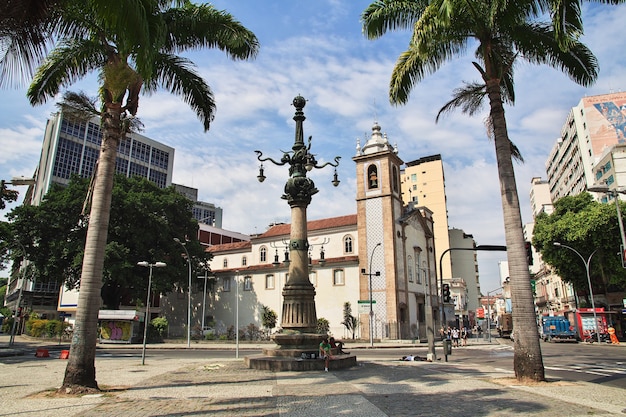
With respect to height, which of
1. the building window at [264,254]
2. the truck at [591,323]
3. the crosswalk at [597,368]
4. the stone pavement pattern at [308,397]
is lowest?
the crosswalk at [597,368]

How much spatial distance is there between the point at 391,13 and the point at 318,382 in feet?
36.2

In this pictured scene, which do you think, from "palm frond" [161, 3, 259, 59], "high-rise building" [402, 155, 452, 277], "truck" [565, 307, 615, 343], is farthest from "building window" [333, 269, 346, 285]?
"high-rise building" [402, 155, 452, 277]

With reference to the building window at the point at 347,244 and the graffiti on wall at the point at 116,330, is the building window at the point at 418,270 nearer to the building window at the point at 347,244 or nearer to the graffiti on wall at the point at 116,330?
the building window at the point at 347,244

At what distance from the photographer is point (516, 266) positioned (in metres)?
11.8

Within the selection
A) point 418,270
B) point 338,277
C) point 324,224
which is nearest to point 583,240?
point 418,270

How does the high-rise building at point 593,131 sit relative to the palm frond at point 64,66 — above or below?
above

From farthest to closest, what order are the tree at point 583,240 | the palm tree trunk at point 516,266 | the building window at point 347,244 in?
1. the building window at point 347,244
2. the tree at point 583,240
3. the palm tree trunk at point 516,266

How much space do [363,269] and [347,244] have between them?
15.3ft

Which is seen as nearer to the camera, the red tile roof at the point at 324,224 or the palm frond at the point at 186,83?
the palm frond at the point at 186,83

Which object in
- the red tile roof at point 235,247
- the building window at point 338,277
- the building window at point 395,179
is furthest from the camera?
the red tile roof at point 235,247

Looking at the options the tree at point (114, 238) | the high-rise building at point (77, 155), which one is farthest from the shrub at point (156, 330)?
the high-rise building at point (77, 155)

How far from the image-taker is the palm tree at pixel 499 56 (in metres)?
11.3

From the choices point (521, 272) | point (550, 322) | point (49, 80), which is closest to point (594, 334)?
point (550, 322)

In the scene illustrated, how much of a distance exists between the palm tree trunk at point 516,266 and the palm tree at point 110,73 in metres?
7.68
